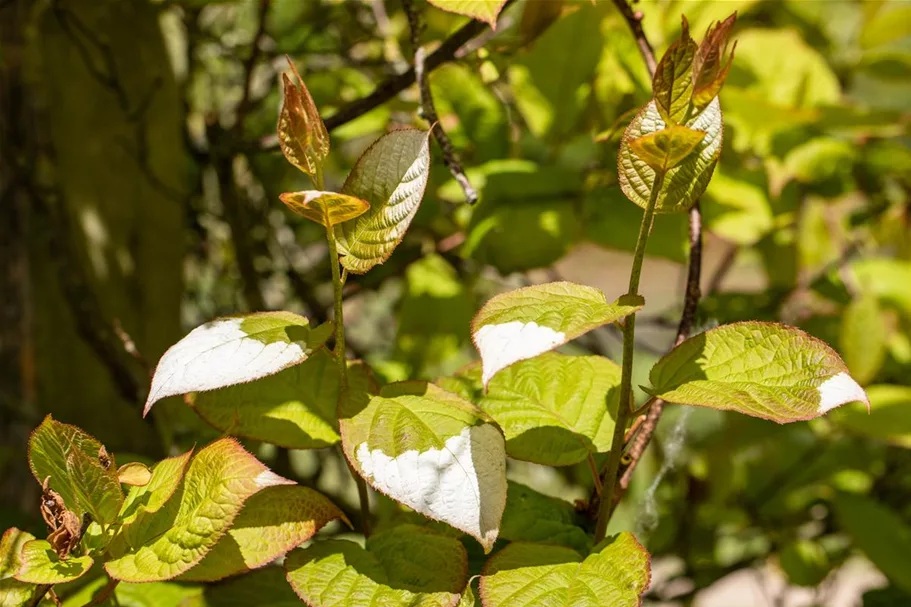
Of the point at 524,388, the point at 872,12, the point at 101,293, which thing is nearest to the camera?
the point at 524,388

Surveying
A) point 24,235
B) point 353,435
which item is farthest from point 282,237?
point 353,435

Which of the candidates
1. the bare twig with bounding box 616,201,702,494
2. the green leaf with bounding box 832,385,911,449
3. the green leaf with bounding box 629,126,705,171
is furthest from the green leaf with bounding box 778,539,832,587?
the green leaf with bounding box 629,126,705,171

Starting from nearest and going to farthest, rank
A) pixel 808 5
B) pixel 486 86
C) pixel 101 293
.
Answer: pixel 486 86 < pixel 101 293 < pixel 808 5

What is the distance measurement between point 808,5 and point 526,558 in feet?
4.44

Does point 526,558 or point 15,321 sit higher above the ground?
point 526,558

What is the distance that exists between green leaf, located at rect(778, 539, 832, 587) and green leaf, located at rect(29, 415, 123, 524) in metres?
1.04

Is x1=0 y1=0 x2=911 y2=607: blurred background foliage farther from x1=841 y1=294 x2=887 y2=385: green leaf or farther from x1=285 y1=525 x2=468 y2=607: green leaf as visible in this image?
x1=285 y1=525 x2=468 y2=607: green leaf

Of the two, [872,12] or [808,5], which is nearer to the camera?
[872,12]

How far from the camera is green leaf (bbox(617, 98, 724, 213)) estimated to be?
45 cm

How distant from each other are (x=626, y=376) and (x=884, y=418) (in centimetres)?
58

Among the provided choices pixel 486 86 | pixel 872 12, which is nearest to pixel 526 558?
pixel 486 86

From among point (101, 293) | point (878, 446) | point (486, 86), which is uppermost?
point (486, 86)

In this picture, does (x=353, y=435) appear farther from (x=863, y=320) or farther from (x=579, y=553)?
(x=863, y=320)

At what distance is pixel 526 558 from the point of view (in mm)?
483
